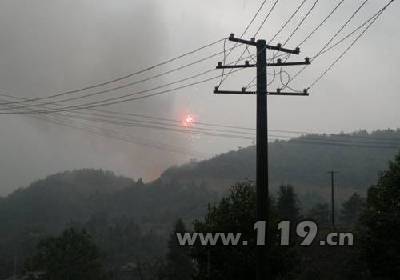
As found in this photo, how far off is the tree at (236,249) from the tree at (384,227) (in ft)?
13.5

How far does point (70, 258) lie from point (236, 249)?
68858mm

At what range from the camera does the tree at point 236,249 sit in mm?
26719

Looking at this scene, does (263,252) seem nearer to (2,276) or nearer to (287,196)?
(287,196)

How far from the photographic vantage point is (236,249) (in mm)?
27047

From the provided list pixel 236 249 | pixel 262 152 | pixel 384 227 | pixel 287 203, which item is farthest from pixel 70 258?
pixel 262 152

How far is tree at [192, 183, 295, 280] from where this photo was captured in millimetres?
26719

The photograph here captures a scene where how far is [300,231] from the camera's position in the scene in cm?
2572

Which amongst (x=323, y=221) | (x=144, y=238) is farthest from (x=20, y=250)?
(x=323, y=221)

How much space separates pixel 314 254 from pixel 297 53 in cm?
3604

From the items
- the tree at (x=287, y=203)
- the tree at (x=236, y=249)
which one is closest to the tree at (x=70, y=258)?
the tree at (x=287, y=203)

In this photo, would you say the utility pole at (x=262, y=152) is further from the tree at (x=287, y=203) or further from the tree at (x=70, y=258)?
the tree at (x=287, y=203)

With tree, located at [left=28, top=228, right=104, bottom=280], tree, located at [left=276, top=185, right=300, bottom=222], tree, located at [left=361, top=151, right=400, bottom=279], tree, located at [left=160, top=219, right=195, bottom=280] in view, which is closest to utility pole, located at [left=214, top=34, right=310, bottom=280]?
tree, located at [left=361, top=151, right=400, bottom=279]

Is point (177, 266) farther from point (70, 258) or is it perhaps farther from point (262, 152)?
point (262, 152)

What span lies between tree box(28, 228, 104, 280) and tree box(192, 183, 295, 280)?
212 ft
